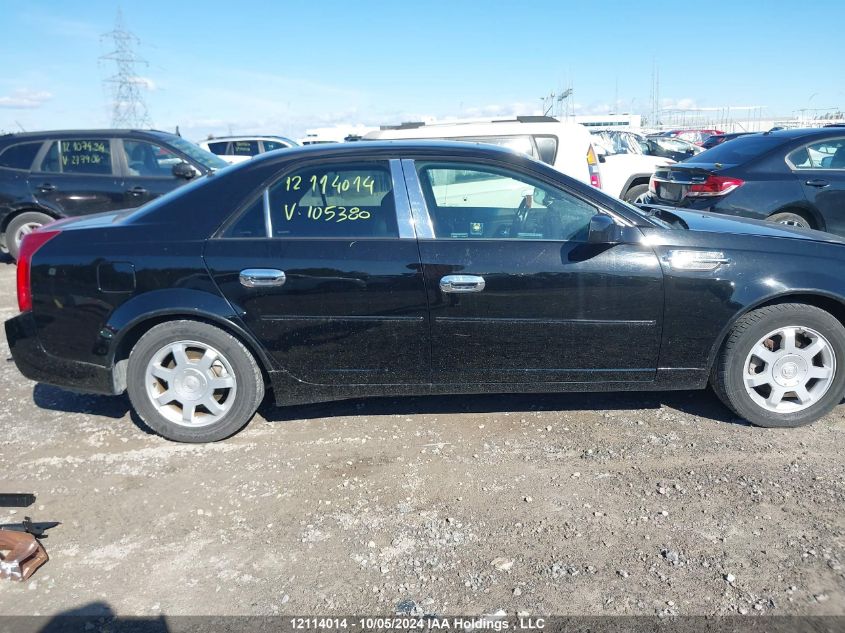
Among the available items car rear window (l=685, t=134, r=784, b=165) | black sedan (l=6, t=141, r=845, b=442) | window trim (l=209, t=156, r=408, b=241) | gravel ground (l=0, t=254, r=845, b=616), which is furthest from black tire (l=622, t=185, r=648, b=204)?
window trim (l=209, t=156, r=408, b=241)

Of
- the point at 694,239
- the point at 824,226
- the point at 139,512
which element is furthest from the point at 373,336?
the point at 824,226

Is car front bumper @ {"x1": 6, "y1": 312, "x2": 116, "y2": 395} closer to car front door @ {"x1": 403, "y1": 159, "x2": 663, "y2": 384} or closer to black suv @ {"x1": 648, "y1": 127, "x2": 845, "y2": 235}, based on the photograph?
car front door @ {"x1": 403, "y1": 159, "x2": 663, "y2": 384}

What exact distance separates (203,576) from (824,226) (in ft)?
22.3

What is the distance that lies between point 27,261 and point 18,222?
572cm

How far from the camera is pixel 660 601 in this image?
236 centimetres

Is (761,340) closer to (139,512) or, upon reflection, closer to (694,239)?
(694,239)

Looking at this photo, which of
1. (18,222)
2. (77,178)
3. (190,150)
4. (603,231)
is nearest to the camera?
(603,231)

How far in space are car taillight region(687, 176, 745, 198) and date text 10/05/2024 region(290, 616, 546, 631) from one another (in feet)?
18.5

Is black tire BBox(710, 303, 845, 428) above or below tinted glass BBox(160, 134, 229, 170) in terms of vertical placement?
below

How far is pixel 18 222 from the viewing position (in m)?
8.34

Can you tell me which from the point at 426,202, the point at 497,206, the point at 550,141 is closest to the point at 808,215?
the point at 550,141

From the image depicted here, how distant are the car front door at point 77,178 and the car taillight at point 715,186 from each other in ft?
22.6

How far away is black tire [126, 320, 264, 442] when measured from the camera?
352cm

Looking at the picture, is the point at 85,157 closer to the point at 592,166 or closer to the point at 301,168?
the point at 301,168
